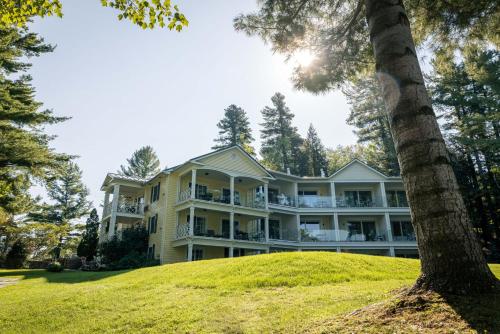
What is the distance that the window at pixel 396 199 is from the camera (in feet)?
105

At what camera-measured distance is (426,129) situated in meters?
3.76

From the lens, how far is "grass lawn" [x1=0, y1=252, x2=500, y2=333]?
552 centimetres

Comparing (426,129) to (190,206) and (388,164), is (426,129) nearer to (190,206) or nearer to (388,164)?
(190,206)

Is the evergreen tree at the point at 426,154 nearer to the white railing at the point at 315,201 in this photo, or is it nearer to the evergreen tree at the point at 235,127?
the white railing at the point at 315,201

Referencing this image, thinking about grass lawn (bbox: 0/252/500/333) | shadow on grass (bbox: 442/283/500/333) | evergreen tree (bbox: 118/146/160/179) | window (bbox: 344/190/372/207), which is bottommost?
grass lawn (bbox: 0/252/500/333)

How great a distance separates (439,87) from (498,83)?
7530 millimetres

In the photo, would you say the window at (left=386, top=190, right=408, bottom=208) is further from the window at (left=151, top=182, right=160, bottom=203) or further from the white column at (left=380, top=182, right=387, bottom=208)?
the window at (left=151, top=182, right=160, bottom=203)

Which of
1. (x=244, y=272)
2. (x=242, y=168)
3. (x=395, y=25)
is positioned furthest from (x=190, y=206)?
(x=395, y=25)

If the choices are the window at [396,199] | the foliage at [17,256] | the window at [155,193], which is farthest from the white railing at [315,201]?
the foliage at [17,256]

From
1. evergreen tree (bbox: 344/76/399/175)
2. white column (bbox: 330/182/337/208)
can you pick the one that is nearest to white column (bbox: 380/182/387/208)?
white column (bbox: 330/182/337/208)

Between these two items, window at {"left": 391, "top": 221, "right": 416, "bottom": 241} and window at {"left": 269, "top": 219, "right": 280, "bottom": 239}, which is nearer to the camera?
window at {"left": 269, "top": 219, "right": 280, "bottom": 239}

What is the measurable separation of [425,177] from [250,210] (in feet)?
75.3

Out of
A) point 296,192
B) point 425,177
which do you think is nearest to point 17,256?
point 296,192

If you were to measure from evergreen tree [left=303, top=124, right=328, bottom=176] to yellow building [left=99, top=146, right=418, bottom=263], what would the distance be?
18.6m
